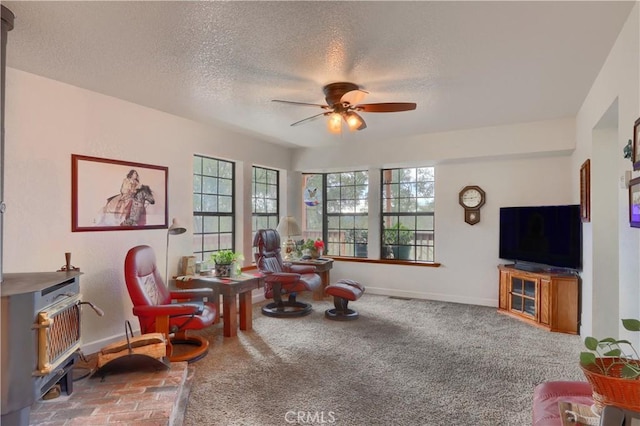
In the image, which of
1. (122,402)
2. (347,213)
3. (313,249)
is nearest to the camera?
(122,402)

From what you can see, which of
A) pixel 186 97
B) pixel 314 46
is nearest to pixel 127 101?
pixel 186 97

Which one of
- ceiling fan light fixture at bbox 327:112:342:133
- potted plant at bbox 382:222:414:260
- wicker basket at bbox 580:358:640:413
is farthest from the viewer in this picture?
potted plant at bbox 382:222:414:260

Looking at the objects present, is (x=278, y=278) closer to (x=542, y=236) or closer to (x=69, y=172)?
(x=69, y=172)

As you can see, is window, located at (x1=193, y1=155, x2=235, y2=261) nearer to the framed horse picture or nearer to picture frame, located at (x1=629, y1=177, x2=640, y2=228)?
the framed horse picture

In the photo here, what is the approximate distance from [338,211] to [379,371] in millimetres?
3861

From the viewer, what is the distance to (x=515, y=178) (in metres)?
5.14

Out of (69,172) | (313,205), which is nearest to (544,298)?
(313,205)

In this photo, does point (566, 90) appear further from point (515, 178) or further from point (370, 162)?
point (370, 162)

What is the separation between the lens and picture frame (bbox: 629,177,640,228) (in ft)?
6.31

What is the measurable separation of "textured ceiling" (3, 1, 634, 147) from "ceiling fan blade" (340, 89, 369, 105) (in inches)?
4.6

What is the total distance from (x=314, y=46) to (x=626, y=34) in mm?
1888

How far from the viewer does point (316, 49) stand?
100 inches

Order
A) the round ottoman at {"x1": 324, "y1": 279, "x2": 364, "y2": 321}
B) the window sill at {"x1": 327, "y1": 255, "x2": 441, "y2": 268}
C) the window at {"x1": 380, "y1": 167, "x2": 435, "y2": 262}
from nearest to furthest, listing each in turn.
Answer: the round ottoman at {"x1": 324, "y1": 279, "x2": 364, "y2": 321}, the window sill at {"x1": 327, "y1": 255, "x2": 441, "y2": 268}, the window at {"x1": 380, "y1": 167, "x2": 435, "y2": 262}

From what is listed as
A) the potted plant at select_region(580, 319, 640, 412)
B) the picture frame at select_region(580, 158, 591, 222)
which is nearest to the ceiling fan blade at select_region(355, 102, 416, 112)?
the picture frame at select_region(580, 158, 591, 222)
